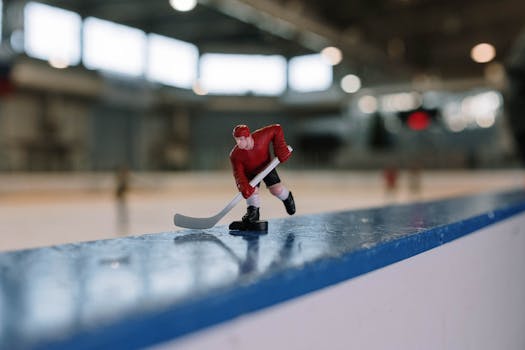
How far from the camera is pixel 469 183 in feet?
29.2

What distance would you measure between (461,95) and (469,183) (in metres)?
4.77

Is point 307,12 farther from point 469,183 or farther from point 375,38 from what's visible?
point 469,183

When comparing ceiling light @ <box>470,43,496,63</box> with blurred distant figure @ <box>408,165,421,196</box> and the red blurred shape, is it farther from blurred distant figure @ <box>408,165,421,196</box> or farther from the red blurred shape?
blurred distant figure @ <box>408,165,421,196</box>

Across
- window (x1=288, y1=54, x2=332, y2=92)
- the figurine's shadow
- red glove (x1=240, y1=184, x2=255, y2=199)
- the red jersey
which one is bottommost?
the figurine's shadow

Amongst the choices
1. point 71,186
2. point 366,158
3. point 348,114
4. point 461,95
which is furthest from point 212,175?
point 461,95

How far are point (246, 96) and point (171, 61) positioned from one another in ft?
8.99

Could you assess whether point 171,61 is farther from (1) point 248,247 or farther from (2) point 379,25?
(1) point 248,247

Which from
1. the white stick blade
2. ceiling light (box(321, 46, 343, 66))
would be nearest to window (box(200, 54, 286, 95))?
ceiling light (box(321, 46, 343, 66))

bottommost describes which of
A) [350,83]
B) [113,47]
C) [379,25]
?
[379,25]

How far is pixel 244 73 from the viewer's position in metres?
15.6

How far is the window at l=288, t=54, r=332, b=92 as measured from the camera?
1472cm

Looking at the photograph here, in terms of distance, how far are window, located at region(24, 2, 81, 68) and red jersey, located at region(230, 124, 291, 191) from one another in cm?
1157

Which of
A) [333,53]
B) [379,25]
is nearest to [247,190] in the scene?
[379,25]

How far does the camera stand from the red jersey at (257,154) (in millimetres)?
761
